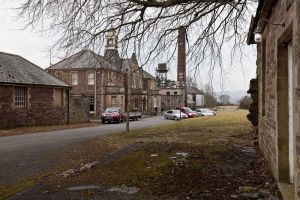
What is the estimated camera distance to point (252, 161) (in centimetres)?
1102

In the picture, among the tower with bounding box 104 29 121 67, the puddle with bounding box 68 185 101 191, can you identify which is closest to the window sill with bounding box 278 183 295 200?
the puddle with bounding box 68 185 101 191

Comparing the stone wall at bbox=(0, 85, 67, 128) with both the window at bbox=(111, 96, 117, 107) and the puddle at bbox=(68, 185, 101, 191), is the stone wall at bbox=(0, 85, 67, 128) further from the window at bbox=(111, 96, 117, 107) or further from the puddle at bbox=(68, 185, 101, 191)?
the puddle at bbox=(68, 185, 101, 191)

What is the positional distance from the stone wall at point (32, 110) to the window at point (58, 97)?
365 mm

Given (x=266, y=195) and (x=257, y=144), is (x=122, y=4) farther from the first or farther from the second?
(x=266, y=195)

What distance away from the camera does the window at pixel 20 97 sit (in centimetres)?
3200

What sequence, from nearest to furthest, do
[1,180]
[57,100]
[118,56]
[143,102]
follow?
[1,180], [118,56], [57,100], [143,102]

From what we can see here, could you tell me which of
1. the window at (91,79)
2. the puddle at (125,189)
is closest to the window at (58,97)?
the window at (91,79)

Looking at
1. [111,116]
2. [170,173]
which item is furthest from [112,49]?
[111,116]

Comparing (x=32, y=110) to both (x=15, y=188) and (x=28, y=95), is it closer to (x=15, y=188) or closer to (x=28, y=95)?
(x=28, y=95)

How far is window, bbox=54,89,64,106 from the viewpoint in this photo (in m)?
37.7

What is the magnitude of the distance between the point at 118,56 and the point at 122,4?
188cm

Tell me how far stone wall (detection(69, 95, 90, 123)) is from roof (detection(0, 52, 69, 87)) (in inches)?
124

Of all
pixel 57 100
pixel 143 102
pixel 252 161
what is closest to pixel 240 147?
pixel 252 161

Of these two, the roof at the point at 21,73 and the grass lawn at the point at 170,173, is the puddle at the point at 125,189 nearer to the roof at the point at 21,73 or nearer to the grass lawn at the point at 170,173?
the grass lawn at the point at 170,173
